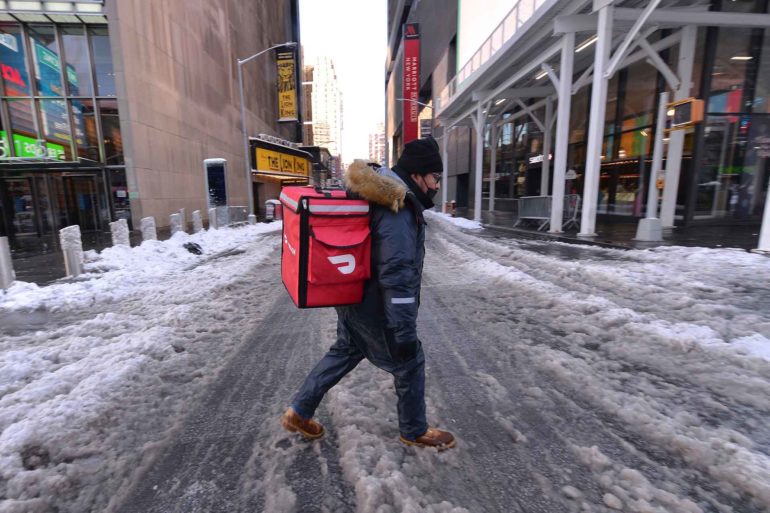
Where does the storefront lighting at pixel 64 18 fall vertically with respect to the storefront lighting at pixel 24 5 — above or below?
below

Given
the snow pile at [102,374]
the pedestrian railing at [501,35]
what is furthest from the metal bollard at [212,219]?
the pedestrian railing at [501,35]

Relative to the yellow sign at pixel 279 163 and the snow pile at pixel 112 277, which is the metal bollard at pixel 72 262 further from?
the yellow sign at pixel 279 163

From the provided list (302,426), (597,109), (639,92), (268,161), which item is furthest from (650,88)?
(268,161)

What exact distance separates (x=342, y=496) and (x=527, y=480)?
1060 mm

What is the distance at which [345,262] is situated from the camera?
219 cm

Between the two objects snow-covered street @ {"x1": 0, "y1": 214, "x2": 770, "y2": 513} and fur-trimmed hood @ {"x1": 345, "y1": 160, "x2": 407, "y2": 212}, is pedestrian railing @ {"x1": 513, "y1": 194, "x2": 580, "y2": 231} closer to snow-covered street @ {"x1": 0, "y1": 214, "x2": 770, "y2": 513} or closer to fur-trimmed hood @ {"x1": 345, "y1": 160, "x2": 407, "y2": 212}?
snow-covered street @ {"x1": 0, "y1": 214, "x2": 770, "y2": 513}

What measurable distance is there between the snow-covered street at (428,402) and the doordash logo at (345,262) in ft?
3.92

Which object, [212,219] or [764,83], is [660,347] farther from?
[212,219]

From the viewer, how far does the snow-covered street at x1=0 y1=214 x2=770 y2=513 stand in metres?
2.15

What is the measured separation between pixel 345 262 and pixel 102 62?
1979 cm

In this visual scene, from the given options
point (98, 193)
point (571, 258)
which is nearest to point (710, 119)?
point (571, 258)

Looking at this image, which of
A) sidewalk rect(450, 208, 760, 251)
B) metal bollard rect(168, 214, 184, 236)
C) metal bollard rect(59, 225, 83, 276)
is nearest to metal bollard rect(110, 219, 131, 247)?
metal bollard rect(59, 225, 83, 276)

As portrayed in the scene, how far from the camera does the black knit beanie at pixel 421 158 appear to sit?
2.40 meters

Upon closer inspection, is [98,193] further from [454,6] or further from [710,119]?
[454,6]
